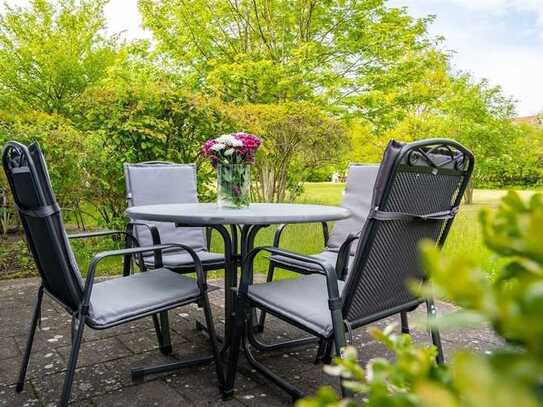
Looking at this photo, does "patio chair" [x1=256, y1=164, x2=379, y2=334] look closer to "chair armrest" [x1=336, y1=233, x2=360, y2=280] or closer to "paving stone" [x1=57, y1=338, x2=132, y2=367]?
"chair armrest" [x1=336, y1=233, x2=360, y2=280]

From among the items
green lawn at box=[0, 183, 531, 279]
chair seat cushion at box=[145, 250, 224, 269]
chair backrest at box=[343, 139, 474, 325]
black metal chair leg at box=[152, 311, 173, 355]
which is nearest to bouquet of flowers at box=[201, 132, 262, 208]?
chair seat cushion at box=[145, 250, 224, 269]

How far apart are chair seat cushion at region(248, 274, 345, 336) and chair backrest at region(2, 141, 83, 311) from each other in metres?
0.77

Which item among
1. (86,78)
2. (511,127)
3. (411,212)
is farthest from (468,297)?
(511,127)

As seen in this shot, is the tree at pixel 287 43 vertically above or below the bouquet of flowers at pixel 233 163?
above

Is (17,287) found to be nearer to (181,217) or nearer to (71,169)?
(71,169)

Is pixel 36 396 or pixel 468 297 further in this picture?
pixel 36 396

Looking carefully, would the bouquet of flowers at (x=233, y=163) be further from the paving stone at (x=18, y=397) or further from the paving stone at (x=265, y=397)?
the paving stone at (x=18, y=397)

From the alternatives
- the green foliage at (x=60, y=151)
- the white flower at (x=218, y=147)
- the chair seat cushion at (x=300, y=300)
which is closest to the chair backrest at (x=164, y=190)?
the white flower at (x=218, y=147)

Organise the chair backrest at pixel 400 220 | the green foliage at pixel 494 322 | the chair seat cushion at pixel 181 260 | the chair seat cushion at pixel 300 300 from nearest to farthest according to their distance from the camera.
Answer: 1. the green foliage at pixel 494 322
2. the chair backrest at pixel 400 220
3. the chair seat cushion at pixel 300 300
4. the chair seat cushion at pixel 181 260

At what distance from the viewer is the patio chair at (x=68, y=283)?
1.75m

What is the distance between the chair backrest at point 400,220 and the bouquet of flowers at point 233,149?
1048mm

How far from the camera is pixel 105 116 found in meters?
5.14

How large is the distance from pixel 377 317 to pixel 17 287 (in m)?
3.38

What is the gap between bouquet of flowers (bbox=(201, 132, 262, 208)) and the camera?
2604mm
